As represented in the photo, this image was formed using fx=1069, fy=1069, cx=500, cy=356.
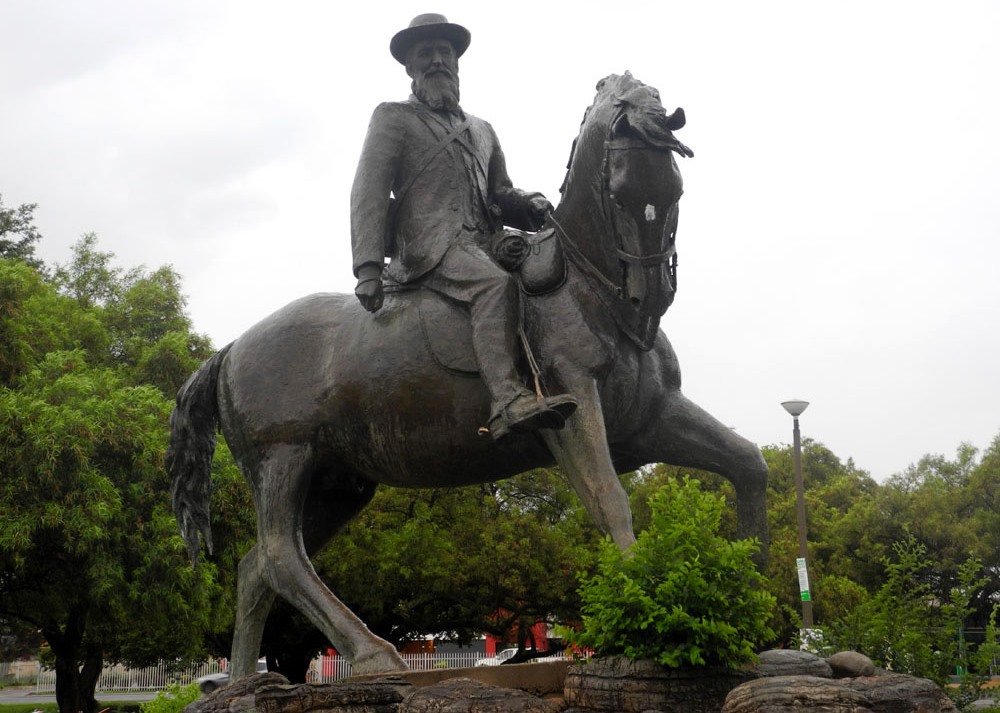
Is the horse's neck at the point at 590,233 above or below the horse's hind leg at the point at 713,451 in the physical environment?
above

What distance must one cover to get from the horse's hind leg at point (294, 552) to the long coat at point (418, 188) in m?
1.28

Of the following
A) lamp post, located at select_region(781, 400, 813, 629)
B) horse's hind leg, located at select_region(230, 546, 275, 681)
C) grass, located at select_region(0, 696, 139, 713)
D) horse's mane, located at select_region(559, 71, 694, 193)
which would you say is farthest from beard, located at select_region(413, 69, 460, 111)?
grass, located at select_region(0, 696, 139, 713)

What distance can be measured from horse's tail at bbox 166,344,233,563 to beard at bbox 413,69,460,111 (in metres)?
2.00

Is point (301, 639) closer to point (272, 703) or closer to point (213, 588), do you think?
point (213, 588)

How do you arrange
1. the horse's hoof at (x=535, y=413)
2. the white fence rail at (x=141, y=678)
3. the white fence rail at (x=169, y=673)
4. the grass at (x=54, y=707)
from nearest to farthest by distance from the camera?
1. the horse's hoof at (x=535, y=413)
2. the grass at (x=54, y=707)
3. the white fence rail at (x=169, y=673)
4. the white fence rail at (x=141, y=678)

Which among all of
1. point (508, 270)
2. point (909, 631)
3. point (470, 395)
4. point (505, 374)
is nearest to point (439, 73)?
point (508, 270)

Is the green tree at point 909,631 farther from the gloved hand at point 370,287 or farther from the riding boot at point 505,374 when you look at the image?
the gloved hand at point 370,287

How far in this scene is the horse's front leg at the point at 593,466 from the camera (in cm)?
516

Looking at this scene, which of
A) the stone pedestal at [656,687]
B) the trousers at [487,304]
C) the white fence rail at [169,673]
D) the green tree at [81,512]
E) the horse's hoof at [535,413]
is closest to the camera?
the stone pedestal at [656,687]

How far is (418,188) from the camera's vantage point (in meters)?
6.28

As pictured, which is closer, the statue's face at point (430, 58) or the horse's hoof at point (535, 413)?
the horse's hoof at point (535, 413)

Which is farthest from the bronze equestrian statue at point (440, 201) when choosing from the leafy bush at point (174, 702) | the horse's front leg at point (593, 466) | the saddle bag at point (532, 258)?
the leafy bush at point (174, 702)

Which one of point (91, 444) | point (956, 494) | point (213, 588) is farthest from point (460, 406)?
point (956, 494)

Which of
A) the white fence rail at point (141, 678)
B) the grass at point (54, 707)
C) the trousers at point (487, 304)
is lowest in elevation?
the grass at point (54, 707)
